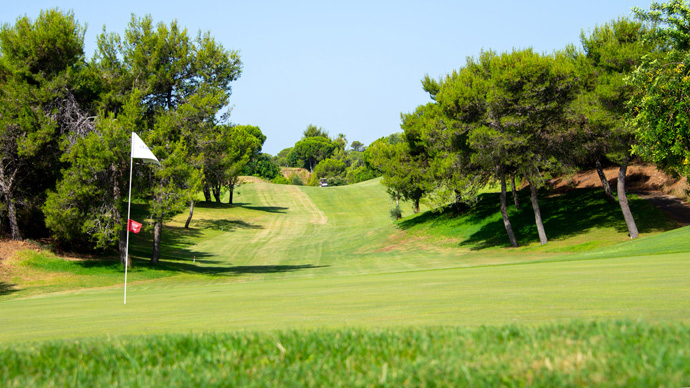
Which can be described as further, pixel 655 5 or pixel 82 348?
pixel 655 5

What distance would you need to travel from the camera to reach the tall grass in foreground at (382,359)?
3.31 meters

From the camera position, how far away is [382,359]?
4.02 meters

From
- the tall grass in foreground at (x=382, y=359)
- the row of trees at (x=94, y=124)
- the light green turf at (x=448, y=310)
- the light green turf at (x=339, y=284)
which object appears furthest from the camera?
the row of trees at (x=94, y=124)

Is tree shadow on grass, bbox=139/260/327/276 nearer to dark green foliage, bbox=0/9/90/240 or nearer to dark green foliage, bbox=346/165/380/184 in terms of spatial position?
dark green foliage, bbox=0/9/90/240

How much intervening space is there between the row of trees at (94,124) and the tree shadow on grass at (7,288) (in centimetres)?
381

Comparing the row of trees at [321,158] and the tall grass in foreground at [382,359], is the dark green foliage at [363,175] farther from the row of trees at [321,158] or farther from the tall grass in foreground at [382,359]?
the tall grass in foreground at [382,359]

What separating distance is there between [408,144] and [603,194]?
62.5 feet

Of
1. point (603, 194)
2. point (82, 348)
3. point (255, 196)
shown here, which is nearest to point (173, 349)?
point (82, 348)

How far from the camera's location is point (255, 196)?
97.8m

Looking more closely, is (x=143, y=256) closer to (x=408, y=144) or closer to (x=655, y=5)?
(x=408, y=144)

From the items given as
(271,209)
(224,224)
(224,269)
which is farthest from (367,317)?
(271,209)

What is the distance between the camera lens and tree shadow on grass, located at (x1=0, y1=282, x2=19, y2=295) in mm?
25075

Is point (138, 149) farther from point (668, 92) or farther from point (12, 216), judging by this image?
point (668, 92)

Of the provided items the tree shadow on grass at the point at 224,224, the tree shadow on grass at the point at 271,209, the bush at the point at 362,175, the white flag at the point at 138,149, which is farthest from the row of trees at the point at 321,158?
the white flag at the point at 138,149
